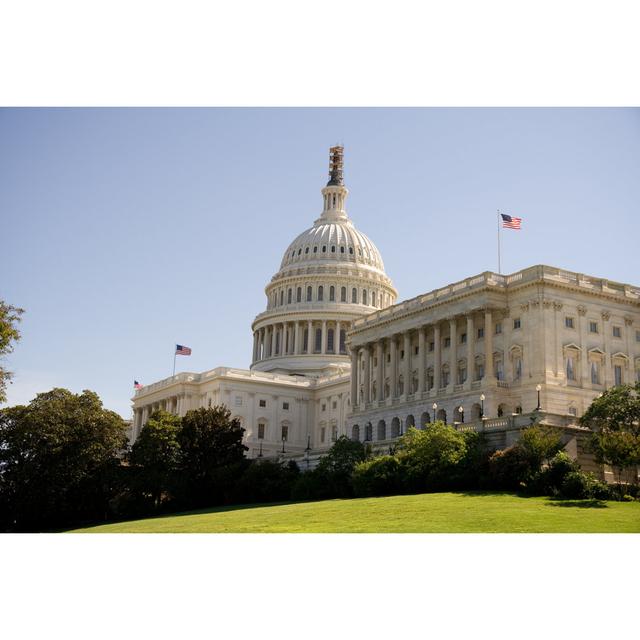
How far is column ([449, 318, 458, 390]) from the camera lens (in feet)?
302

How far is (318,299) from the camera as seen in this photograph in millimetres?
154250

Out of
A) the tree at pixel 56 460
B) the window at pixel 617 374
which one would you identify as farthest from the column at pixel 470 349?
the tree at pixel 56 460

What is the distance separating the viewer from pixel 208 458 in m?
86.8

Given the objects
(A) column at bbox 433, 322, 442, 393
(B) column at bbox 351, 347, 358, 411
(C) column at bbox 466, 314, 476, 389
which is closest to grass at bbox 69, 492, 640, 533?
(C) column at bbox 466, 314, 476, 389

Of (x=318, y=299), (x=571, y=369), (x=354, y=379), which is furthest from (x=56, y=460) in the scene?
(x=318, y=299)

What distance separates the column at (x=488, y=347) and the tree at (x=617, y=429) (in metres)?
20.5

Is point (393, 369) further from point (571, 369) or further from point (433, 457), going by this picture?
point (433, 457)

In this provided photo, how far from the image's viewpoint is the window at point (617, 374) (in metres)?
87.9

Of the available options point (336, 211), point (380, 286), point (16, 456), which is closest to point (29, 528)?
point (16, 456)

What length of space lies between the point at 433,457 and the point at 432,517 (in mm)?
16367

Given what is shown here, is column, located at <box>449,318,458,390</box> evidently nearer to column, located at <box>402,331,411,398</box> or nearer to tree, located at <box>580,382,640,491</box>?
column, located at <box>402,331,411,398</box>

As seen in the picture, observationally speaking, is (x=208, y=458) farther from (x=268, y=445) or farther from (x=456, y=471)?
(x=268, y=445)

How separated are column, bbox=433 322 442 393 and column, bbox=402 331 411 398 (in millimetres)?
4535

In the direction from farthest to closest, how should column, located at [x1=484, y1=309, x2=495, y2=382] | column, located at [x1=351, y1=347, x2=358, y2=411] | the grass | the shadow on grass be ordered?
1. column, located at [x1=351, y1=347, x2=358, y2=411]
2. column, located at [x1=484, y1=309, x2=495, y2=382]
3. the shadow on grass
4. the grass
